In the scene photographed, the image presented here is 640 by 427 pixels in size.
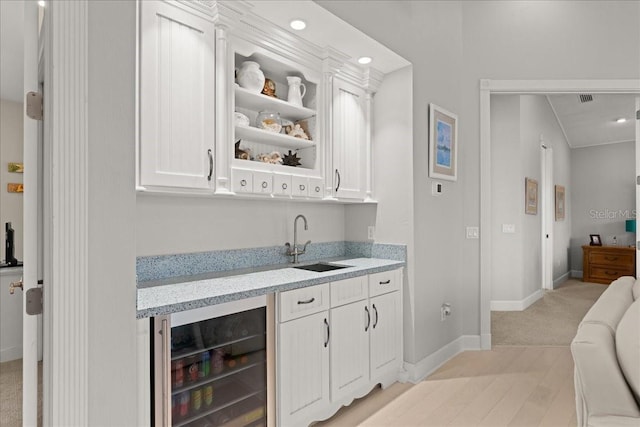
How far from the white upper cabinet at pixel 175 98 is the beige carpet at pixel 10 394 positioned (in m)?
1.80

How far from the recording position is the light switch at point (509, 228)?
15.5 feet

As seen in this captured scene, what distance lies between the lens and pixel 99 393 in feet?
3.83

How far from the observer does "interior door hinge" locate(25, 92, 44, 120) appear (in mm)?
1123

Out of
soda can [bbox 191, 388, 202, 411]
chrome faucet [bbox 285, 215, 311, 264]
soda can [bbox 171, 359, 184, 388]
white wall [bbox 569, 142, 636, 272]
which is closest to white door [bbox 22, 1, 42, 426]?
soda can [bbox 171, 359, 184, 388]

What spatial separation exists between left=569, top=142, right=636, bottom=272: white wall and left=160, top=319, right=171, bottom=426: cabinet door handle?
24.8 ft

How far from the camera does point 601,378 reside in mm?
1149

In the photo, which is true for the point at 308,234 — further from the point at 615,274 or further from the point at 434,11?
the point at 615,274

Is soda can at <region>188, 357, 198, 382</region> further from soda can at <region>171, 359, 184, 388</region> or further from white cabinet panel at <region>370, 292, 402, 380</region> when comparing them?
white cabinet panel at <region>370, 292, 402, 380</region>

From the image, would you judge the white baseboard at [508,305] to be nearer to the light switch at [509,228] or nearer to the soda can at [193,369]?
the light switch at [509,228]

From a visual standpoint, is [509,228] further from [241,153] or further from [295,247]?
[241,153]

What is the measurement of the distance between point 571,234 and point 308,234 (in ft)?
20.6

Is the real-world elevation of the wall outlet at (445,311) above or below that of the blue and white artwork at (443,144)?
below

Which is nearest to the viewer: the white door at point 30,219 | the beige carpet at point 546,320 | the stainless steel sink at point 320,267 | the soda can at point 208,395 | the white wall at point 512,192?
the white door at point 30,219

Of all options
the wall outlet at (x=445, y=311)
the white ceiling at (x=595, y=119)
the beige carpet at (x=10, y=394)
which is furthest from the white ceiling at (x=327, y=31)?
the white ceiling at (x=595, y=119)
